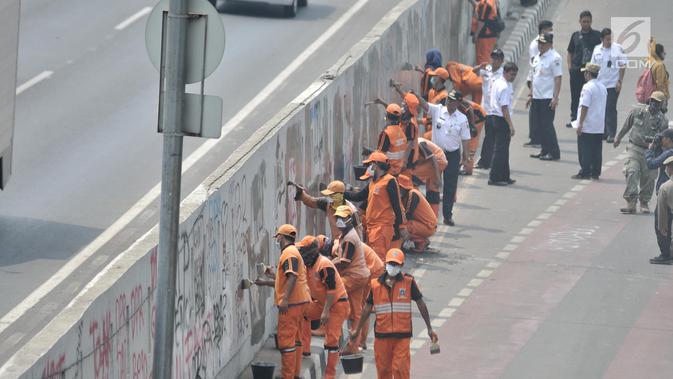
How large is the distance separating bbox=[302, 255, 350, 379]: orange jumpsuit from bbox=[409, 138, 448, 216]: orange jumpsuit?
519 cm

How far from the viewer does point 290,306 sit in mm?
15570

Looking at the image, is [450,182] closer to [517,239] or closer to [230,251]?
[517,239]

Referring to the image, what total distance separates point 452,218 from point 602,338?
5.34 m

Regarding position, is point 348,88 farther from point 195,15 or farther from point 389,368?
point 195,15

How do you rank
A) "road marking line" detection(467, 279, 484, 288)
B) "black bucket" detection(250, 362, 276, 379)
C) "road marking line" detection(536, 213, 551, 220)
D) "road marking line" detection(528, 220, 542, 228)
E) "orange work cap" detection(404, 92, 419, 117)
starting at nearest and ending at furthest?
"black bucket" detection(250, 362, 276, 379) < "road marking line" detection(467, 279, 484, 288) < "orange work cap" detection(404, 92, 419, 117) < "road marking line" detection(528, 220, 542, 228) < "road marking line" detection(536, 213, 551, 220)

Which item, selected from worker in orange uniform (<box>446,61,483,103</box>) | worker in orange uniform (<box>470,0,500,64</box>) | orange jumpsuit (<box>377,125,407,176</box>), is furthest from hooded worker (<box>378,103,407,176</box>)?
worker in orange uniform (<box>470,0,500,64</box>)

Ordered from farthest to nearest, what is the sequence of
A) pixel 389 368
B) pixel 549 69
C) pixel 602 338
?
pixel 549 69
pixel 602 338
pixel 389 368

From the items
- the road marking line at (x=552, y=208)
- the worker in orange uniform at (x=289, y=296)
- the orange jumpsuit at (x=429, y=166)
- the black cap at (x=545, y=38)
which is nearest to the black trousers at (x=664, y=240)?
the road marking line at (x=552, y=208)

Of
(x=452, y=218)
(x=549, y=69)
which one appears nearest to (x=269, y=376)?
(x=452, y=218)

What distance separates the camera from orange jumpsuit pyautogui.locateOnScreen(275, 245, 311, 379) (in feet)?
50.9

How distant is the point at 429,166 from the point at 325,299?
5.50 metres

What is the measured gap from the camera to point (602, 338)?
58.2 ft

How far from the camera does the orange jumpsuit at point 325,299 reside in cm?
1597

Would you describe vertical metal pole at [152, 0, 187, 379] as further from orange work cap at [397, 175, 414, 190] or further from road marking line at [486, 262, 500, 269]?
road marking line at [486, 262, 500, 269]
